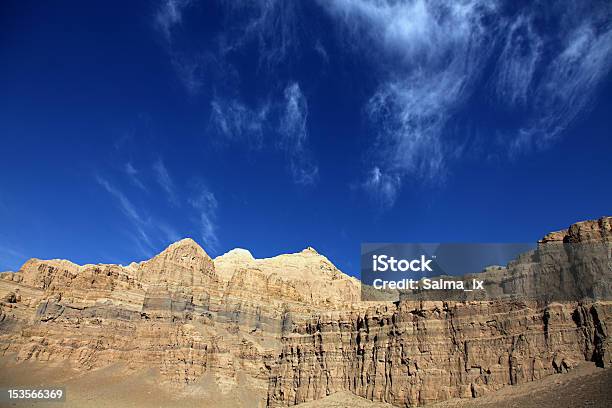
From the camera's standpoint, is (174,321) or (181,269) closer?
(174,321)

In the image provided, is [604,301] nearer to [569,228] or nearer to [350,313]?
[569,228]

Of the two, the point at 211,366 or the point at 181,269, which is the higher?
the point at 181,269

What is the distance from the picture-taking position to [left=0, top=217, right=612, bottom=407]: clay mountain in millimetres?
64688

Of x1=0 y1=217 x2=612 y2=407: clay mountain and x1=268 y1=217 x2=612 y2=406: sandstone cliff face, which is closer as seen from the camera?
x1=268 y1=217 x2=612 y2=406: sandstone cliff face

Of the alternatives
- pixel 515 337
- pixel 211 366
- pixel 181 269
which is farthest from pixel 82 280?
pixel 515 337

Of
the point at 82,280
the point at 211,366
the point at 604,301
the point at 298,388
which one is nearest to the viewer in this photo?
the point at 604,301

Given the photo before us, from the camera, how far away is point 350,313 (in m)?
91.1

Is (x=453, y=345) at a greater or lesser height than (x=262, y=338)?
Answer: lesser

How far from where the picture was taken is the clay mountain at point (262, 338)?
212ft

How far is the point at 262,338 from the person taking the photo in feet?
375

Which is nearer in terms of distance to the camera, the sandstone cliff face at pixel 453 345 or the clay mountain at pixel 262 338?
the sandstone cliff face at pixel 453 345

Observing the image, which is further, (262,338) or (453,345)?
(262,338)

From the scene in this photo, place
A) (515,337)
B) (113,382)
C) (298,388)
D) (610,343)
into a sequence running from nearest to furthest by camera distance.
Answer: (610,343)
(515,337)
(298,388)
(113,382)

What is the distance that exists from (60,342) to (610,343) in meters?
88.7
